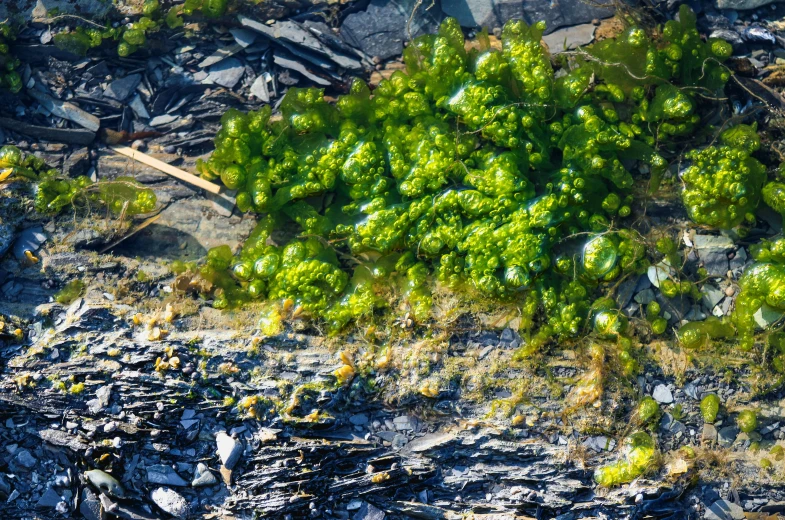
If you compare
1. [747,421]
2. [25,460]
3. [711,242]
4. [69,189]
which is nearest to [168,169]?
[69,189]

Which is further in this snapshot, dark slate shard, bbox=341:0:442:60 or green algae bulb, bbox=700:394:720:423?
dark slate shard, bbox=341:0:442:60

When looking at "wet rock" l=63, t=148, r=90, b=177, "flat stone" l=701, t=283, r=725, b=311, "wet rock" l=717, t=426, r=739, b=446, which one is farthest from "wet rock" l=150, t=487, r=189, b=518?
"flat stone" l=701, t=283, r=725, b=311

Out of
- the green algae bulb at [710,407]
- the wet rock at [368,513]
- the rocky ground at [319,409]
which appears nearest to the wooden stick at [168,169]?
the rocky ground at [319,409]

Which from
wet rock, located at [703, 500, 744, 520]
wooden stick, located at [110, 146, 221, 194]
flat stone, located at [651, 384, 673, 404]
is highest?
wooden stick, located at [110, 146, 221, 194]

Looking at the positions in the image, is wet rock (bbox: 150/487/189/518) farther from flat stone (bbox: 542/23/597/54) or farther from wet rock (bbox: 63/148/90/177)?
flat stone (bbox: 542/23/597/54)

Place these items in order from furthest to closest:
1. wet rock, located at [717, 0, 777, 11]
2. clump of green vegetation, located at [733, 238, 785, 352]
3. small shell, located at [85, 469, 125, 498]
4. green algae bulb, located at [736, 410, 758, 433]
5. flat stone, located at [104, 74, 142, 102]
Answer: flat stone, located at [104, 74, 142, 102]
wet rock, located at [717, 0, 777, 11]
clump of green vegetation, located at [733, 238, 785, 352]
green algae bulb, located at [736, 410, 758, 433]
small shell, located at [85, 469, 125, 498]

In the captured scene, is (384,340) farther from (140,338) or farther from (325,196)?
(140,338)

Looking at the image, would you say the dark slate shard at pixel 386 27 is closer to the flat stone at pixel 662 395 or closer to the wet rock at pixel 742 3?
the wet rock at pixel 742 3
